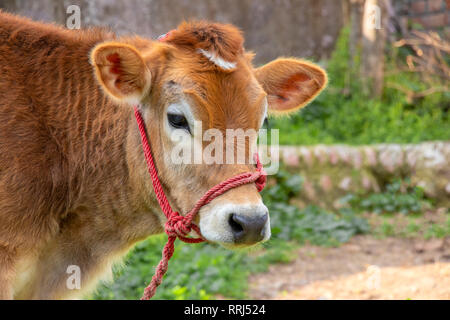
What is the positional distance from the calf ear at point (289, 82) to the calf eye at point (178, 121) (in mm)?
700

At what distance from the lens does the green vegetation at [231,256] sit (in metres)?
4.98

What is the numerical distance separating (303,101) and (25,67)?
1.74 m

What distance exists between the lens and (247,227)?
2.58m

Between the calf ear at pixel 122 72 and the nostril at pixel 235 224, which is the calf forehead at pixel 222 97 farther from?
the nostril at pixel 235 224

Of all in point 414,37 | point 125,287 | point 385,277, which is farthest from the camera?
point 414,37

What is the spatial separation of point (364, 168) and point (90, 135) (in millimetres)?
4979

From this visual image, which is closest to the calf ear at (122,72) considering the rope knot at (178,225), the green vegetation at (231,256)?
the rope knot at (178,225)

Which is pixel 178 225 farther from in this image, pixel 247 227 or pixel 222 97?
pixel 222 97

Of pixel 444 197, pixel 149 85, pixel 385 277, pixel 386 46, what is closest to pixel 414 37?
pixel 386 46

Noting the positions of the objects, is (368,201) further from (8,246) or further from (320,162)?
(8,246)

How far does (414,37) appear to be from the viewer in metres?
9.87

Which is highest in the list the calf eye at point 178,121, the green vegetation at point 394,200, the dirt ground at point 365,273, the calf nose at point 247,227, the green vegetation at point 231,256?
the calf eye at point 178,121

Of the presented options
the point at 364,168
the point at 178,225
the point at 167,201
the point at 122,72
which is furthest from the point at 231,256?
the point at 122,72
